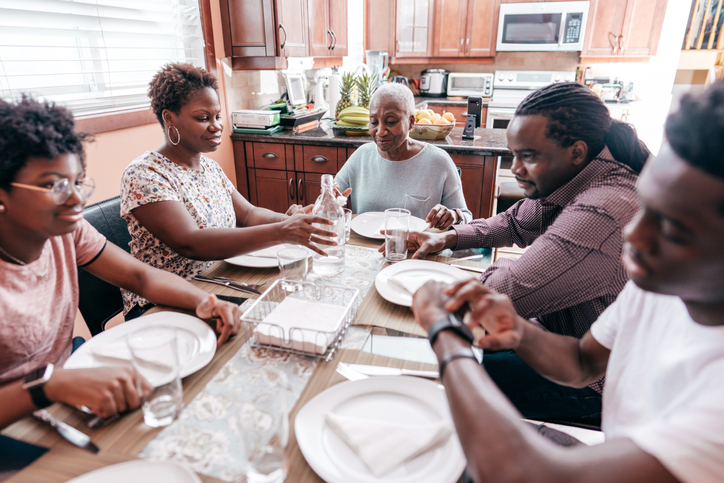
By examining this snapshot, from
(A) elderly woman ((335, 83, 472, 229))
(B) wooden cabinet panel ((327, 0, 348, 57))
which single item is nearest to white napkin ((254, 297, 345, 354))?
(A) elderly woman ((335, 83, 472, 229))

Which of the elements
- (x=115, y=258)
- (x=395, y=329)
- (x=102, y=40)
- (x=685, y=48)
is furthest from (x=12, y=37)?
(x=685, y=48)

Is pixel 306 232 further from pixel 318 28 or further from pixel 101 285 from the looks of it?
pixel 318 28

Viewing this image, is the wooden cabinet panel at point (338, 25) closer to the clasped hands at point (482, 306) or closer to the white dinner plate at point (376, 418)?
the clasped hands at point (482, 306)

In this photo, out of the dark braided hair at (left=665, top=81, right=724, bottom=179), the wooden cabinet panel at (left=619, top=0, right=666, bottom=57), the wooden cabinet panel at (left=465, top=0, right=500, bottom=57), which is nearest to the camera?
the dark braided hair at (left=665, top=81, right=724, bottom=179)

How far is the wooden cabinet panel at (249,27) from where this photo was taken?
283 cm

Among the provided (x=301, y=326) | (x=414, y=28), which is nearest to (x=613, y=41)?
(x=414, y=28)

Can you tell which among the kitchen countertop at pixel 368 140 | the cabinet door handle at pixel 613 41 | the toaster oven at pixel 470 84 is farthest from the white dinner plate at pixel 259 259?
the cabinet door handle at pixel 613 41

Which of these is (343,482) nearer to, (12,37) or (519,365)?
(519,365)

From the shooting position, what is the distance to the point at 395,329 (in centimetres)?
100

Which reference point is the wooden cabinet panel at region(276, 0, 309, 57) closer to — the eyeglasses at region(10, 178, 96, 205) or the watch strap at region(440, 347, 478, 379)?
the eyeglasses at region(10, 178, 96, 205)

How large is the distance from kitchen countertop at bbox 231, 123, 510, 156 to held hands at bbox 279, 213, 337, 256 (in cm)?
161

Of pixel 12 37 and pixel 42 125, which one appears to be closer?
pixel 42 125

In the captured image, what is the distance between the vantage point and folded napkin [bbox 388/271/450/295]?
113cm

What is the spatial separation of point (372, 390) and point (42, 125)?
33.7 inches
